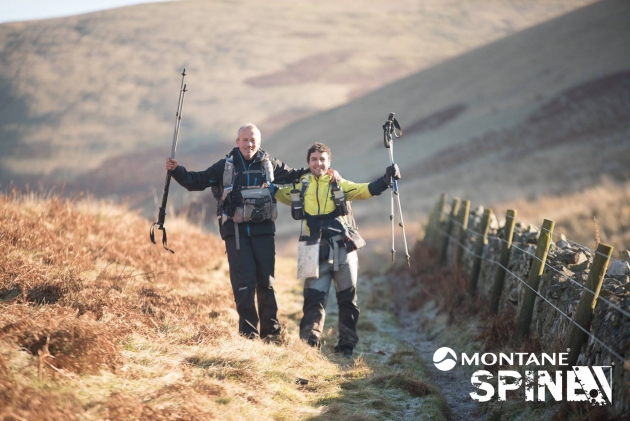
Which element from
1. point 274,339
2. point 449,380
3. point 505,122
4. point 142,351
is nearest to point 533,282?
point 449,380

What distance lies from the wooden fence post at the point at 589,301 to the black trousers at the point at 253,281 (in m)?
3.58

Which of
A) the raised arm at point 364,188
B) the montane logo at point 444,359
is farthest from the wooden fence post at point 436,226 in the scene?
the raised arm at point 364,188

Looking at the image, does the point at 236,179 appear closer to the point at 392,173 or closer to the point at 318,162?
the point at 318,162

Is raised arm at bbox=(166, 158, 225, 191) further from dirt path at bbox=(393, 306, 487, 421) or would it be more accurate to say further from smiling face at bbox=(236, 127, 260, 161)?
dirt path at bbox=(393, 306, 487, 421)

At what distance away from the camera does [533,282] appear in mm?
6934

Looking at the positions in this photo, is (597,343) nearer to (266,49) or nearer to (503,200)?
(503,200)

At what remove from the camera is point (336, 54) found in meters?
107

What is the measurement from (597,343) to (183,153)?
208ft

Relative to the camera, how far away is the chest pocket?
24.3ft

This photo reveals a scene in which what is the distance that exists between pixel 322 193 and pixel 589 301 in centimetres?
351

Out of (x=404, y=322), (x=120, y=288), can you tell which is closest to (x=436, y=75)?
(x=404, y=322)

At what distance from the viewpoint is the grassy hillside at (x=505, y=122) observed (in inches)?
1214

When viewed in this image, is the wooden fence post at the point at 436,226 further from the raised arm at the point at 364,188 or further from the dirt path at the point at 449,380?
the raised arm at the point at 364,188

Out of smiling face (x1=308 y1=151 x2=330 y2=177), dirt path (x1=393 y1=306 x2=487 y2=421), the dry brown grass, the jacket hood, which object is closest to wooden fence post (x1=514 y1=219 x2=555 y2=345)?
dirt path (x1=393 y1=306 x2=487 y2=421)
